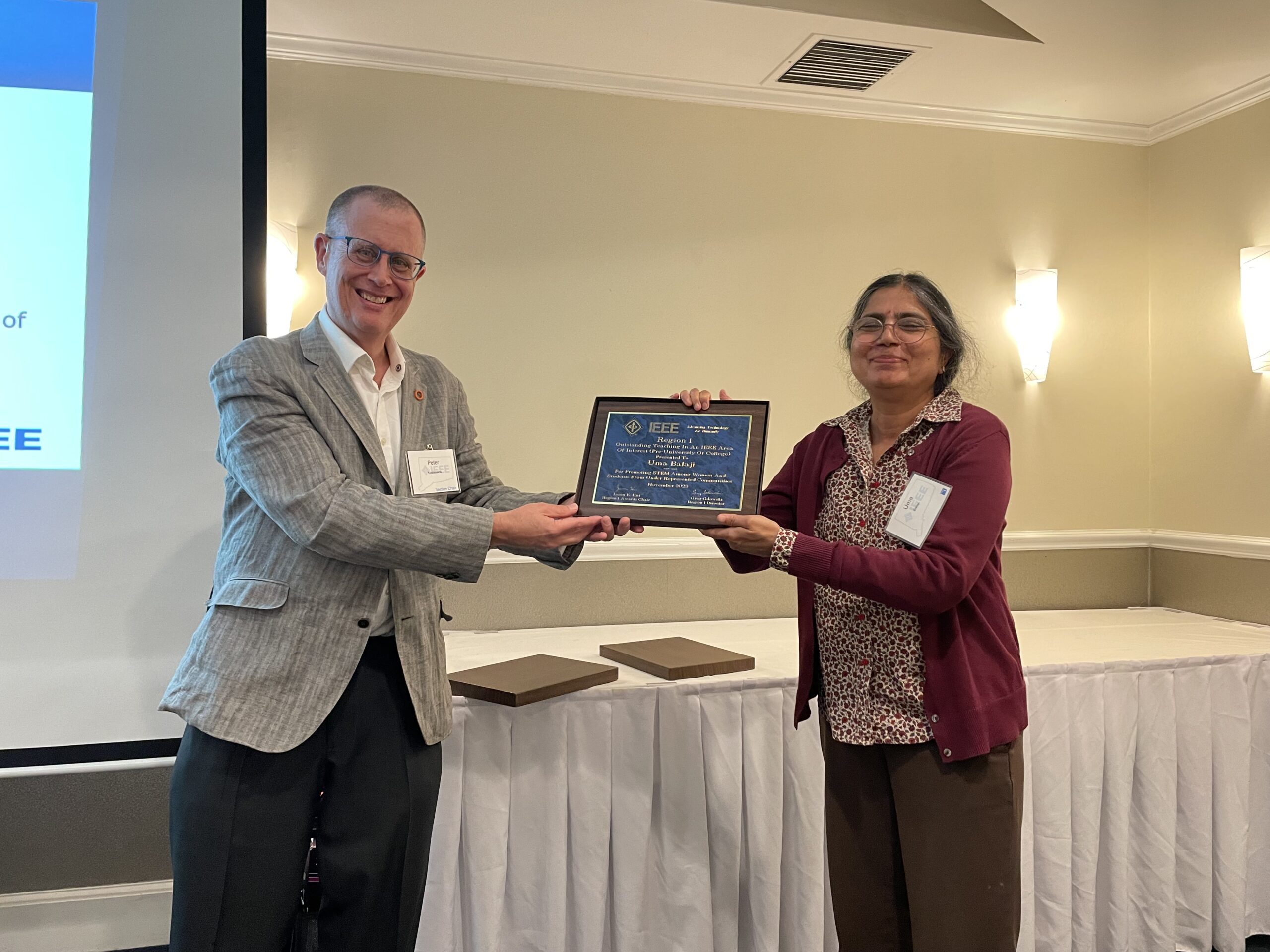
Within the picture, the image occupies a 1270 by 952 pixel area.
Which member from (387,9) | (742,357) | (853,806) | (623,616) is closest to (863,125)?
(742,357)

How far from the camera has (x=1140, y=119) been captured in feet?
11.9

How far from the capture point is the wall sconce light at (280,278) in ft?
9.51

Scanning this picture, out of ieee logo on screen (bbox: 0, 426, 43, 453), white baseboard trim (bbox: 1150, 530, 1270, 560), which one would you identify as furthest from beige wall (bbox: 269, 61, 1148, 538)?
ieee logo on screen (bbox: 0, 426, 43, 453)

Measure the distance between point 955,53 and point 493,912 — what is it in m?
3.07

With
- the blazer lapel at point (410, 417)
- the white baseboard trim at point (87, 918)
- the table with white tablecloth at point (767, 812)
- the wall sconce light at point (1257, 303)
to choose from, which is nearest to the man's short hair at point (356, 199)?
the blazer lapel at point (410, 417)

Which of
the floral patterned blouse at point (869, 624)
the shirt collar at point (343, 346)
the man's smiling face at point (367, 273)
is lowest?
the floral patterned blouse at point (869, 624)

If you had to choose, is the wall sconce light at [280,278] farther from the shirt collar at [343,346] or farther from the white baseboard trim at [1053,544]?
the shirt collar at [343,346]

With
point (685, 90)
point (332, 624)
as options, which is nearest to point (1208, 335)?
point (685, 90)

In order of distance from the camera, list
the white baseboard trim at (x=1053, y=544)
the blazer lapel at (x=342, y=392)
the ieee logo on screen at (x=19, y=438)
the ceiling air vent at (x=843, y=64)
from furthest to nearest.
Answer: the white baseboard trim at (x=1053, y=544) < the ceiling air vent at (x=843, y=64) < the ieee logo on screen at (x=19, y=438) < the blazer lapel at (x=342, y=392)

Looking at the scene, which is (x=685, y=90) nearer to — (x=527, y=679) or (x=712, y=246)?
(x=712, y=246)

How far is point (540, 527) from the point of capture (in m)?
1.68

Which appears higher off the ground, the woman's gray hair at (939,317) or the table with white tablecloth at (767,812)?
the woman's gray hair at (939,317)

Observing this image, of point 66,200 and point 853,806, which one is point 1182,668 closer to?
point 853,806

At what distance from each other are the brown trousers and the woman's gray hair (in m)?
0.72
